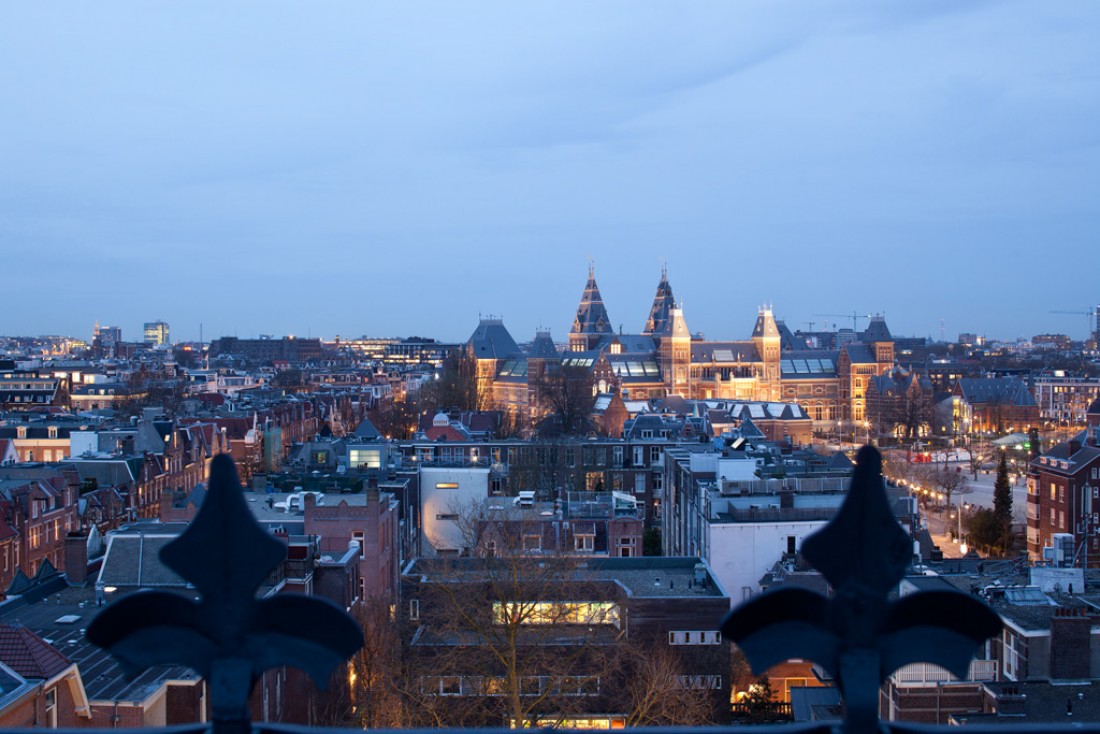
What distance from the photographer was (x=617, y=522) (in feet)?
117

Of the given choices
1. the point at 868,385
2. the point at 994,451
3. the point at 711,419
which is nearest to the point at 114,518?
the point at 711,419

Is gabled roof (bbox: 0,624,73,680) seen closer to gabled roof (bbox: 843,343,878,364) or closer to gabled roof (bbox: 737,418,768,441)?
gabled roof (bbox: 737,418,768,441)

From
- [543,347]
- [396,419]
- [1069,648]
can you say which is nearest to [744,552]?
[1069,648]

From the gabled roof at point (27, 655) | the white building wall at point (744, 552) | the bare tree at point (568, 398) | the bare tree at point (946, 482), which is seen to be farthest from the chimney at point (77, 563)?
the bare tree at point (946, 482)

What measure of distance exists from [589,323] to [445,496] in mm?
85622

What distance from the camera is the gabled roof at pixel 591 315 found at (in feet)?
411

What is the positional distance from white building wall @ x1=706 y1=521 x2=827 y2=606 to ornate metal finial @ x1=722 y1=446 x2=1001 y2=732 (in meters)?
29.1

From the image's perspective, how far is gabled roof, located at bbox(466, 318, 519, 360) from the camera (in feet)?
361

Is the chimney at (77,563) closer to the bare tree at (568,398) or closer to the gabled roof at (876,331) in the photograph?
the bare tree at (568,398)

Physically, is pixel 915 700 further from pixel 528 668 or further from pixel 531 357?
pixel 531 357

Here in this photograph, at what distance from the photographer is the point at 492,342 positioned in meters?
112

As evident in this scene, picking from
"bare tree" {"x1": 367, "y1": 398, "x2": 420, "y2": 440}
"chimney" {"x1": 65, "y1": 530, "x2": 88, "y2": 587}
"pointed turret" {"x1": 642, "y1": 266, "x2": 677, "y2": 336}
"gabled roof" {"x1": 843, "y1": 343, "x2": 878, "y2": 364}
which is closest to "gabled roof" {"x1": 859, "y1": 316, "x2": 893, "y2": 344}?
"gabled roof" {"x1": 843, "y1": 343, "x2": 878, "y2": 364}

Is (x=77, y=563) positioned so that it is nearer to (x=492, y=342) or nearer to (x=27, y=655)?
(x=27, y=655)

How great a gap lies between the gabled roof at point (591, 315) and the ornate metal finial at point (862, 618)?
12264 cm
